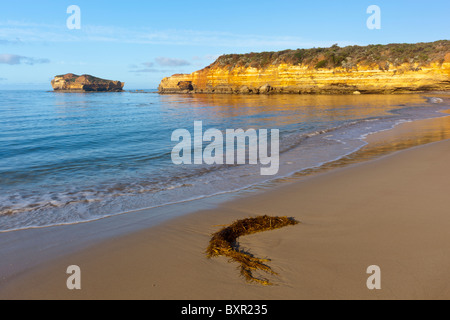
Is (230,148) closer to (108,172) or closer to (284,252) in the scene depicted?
(108,172)

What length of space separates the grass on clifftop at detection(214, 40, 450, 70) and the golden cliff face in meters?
1.08

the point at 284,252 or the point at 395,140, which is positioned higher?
the point at 395,140

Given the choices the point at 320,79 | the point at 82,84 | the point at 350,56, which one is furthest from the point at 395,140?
the point at 82,84

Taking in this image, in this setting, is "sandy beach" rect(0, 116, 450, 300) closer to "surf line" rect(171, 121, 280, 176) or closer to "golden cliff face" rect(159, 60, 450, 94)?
"surf line" rect(171, 121, 280, 176)

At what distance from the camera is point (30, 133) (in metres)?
15.6

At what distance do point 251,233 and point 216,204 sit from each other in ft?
5.23

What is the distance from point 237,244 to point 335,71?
5642cm

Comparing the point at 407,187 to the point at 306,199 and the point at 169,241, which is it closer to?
the point at 306,199

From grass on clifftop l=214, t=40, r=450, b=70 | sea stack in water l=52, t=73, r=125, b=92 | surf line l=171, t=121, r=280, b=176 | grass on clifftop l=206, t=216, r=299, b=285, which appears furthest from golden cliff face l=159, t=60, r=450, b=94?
sea stack in water l=52, t=73, r=125, b=92

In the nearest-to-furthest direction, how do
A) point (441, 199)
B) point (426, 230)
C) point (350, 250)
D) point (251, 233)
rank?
point (350, 250) → point (426, 230) → point (251, 233) → point (441, 199)

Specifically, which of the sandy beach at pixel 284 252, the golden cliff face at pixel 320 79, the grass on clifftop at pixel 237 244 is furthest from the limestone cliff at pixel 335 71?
the grass on clifftop at pixel 237 244

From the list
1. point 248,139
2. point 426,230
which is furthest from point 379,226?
→ point 248,139

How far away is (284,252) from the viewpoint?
361 centimetres
